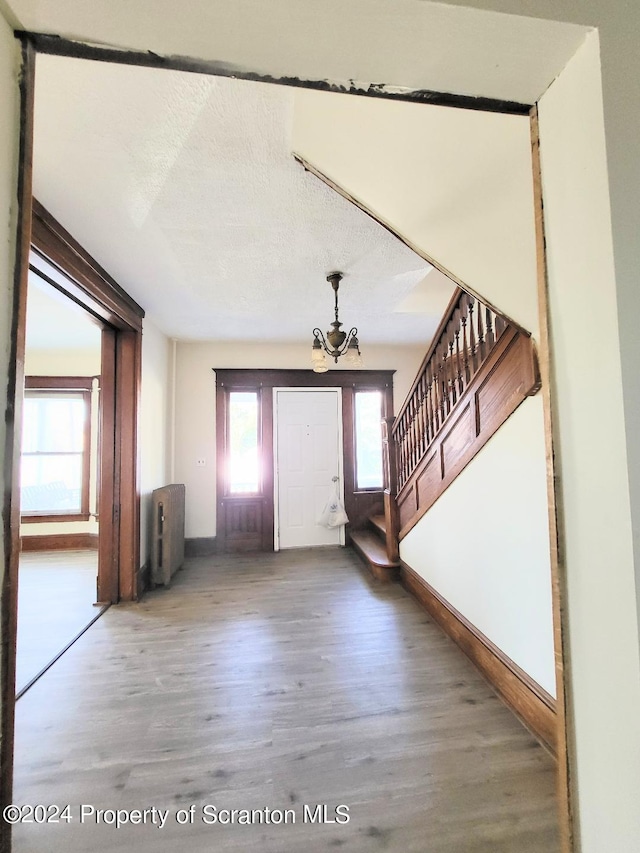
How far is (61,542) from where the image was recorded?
4.89 m

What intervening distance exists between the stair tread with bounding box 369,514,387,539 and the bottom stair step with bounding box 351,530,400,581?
0.11 meters

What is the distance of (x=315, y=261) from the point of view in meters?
2.50

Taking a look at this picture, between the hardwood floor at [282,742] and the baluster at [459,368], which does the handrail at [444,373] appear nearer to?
the baluster at [459,368]

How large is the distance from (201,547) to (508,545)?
12.1ft

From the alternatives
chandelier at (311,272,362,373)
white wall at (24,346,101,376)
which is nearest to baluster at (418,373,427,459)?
chandelier at (311,272,362,373)

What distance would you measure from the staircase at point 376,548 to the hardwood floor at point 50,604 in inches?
98.7

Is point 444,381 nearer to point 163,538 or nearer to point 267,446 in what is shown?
point 267,446

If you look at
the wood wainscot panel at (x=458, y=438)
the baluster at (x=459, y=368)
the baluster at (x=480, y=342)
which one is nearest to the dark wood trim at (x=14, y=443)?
the baluster at (x=480, y=342)

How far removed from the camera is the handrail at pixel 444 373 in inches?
87.0

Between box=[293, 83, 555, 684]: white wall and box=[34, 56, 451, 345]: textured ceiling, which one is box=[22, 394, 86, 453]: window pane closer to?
box=[34, 56, 451, 345]: textured ceiling

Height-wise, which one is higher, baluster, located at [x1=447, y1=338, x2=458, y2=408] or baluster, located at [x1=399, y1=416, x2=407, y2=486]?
baluster, located at [x1=447, y1=338, x2=458, y2=408]

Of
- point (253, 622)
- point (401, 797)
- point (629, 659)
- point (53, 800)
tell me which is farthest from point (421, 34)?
point (253, 622)

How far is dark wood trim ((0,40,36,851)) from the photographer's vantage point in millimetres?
538

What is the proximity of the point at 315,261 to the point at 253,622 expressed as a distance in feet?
8.84
